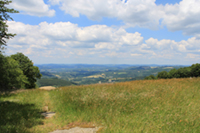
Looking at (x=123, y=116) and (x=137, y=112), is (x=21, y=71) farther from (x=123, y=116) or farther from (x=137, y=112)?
(x=137, y=112)

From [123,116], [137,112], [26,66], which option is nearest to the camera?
[123,116]

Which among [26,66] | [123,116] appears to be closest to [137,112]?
[123,116]

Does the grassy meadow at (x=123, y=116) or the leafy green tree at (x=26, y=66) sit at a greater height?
the leafy green tree at (x=26, y=66)

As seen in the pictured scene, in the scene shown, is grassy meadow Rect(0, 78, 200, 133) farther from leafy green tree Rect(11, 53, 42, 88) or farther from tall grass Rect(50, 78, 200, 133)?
leafy green tree Rect(11, 53, 42, 88)

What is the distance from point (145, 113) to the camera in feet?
19.6

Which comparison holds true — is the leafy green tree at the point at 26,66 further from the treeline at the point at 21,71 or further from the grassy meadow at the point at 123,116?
the grassy meadow at the point at 123,116

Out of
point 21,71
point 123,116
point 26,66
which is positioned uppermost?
point 26,66

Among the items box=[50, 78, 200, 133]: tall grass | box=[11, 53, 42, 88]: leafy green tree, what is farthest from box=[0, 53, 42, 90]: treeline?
box=[50, 78, 200, 133]: tall grass

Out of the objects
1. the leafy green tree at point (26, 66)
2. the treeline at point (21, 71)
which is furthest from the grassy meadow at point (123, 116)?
the leafy green tree at point (26, 66)

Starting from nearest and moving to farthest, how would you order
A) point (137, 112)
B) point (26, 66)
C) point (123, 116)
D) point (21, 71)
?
point (123, 116)
point (137, 112)
point (21, 71)
point (26, 66)

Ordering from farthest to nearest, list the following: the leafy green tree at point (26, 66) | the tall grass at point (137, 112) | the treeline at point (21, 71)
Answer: the leafy green tree at point (26, 66) < the treeline at point (21, 71) < the tall grass at point (137, 112)

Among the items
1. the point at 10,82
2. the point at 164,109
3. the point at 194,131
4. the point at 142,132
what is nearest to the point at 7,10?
the point at 142,132

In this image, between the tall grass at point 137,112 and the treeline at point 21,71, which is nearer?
the tall grass at point 137,112

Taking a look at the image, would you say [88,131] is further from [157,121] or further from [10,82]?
[10,82]
